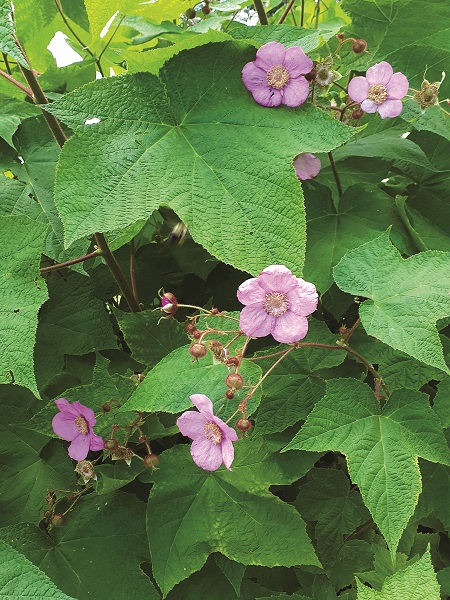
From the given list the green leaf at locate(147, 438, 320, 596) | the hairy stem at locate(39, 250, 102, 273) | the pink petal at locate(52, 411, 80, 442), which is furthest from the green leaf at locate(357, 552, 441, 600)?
the hairy stem at locate(39, 250, 102, 273)

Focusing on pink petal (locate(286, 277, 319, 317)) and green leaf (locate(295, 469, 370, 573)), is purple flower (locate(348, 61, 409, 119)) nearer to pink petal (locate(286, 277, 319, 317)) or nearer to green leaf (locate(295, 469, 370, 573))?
pink petal (locate(286, 277, 319, 317))

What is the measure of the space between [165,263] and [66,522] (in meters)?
0.46

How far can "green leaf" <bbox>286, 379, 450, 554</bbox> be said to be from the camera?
660 millimetres

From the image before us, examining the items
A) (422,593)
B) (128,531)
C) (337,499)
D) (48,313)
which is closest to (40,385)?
(48,313)

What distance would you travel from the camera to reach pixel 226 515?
33.2 inches

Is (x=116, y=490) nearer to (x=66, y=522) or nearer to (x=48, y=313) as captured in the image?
(x=66, y=522)

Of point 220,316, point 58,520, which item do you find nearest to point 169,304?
point 220,316

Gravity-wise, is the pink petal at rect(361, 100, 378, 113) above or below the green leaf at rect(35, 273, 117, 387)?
above

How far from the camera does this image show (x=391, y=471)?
676mm

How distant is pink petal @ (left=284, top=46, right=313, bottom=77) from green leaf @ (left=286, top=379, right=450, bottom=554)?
1.32 feet

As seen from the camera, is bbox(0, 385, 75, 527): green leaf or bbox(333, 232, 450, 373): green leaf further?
bbox(0, 385, 75, 527): green leaf

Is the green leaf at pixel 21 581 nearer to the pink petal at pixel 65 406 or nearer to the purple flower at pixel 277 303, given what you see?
the pink petal at pixel 65 406

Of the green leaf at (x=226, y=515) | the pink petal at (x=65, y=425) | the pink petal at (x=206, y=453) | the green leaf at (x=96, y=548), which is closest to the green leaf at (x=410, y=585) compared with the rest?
the green leaf at (x=226, y=515)

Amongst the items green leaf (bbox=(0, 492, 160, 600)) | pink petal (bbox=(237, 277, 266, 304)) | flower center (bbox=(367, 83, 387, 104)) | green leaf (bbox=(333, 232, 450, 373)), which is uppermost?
flower center (bbox=(367, 83, 387, 104))
